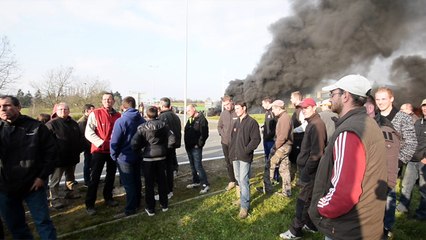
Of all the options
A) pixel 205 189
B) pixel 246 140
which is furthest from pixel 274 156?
pixel 205 189

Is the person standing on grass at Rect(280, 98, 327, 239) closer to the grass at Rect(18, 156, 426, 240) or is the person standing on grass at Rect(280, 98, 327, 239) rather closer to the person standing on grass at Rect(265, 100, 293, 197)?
the grass at Rect(18, 156, 426, 240)

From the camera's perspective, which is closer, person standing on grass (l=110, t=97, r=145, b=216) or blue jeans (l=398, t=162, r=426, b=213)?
blue jeans (l=398, t=162, r=426, b=213)

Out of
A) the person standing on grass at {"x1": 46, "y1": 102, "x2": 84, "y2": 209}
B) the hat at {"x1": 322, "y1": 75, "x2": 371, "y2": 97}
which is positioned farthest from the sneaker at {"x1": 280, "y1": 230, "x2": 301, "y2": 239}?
the person standing on grass at {"x1": 46, "y1": 102, "x2": 84, "y2": 209}

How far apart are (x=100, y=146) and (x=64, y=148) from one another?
0.94 meters

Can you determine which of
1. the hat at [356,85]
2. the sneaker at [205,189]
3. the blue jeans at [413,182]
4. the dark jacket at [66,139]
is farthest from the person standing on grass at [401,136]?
the dark jacket at [66,139]

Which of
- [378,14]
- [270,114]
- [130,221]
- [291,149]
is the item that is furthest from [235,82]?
[130,221]

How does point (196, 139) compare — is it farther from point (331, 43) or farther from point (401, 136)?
point (331, 43)

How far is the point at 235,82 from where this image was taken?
17.5 meters

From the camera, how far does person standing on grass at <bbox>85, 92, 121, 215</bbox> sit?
4.75 meters

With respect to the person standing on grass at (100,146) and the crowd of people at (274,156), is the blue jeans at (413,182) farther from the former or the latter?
the person standing on grass at (100,146)

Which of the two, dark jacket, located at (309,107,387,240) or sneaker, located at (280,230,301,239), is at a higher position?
dark jacket, located at (309,107,387,240)

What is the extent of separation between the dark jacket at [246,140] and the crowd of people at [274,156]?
2 centimetres

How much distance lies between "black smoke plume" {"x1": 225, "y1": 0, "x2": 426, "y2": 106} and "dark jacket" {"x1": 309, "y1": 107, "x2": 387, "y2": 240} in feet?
45.4

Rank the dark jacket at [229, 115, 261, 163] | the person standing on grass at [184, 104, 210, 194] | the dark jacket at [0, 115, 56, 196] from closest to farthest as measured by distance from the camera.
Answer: the dark jacket at [0, 115, 56, 196]
the dark jacket at [229, 115, 261, 163]
the person standing on grass at [184, 104, 210, 194]
